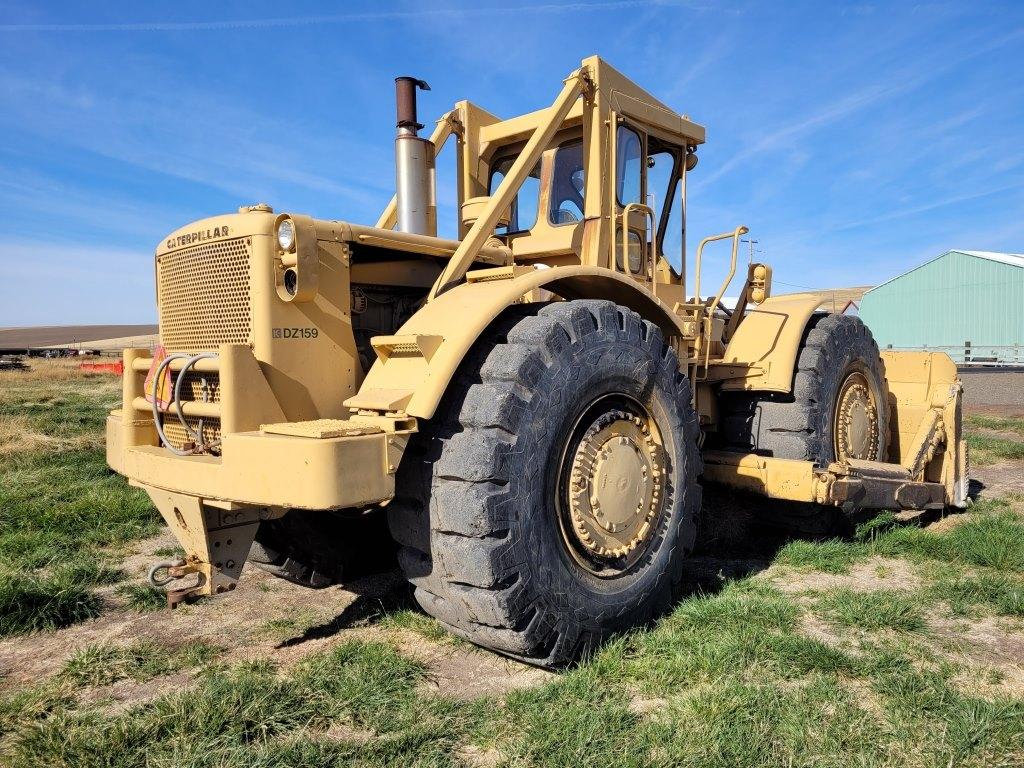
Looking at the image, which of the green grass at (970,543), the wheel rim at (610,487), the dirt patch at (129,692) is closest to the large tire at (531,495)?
the wheel rim at (610,487)

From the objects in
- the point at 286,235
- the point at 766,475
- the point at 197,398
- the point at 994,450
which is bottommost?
the point at 994,450

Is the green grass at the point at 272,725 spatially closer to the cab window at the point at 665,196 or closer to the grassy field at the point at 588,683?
the grassy field at the point at 588,683

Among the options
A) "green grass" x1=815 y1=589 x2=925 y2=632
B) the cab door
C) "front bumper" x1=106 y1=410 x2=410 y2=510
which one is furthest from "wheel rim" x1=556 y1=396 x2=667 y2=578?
the cab door

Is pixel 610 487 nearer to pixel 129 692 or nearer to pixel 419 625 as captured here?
pixel 419 625

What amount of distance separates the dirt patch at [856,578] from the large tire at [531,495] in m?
1.21

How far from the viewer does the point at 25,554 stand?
A: 511 cm

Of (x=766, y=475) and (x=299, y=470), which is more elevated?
(x=299, y=470)

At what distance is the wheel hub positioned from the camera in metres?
3.52

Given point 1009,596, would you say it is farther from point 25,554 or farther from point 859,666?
point 25,554

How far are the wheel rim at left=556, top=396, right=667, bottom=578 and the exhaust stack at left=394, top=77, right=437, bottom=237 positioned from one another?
1.61 m

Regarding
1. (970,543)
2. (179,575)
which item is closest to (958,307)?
(970,543)

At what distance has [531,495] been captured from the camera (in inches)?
125

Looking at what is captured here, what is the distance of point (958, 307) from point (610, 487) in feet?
152

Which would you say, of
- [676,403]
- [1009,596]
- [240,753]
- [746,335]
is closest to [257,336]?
[240,753]
